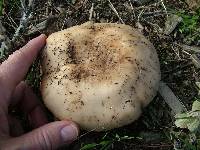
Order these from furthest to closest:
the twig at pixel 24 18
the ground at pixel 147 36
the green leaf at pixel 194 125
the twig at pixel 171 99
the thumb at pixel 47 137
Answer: the twig at pixel 24 18 → the twig at pixel 171 99 → the ground at pixel 147 36 → the green leaf at pixel 194 125 → the thumb at pixel 47 137

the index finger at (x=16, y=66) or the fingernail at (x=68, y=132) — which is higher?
the index finger at (x=16, y=66)

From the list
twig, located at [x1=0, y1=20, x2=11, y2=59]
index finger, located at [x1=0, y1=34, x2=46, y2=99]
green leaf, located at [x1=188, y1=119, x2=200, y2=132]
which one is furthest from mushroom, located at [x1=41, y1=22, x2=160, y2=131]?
twig, located at [x1=0, y1=20, x2=11, y2=59]

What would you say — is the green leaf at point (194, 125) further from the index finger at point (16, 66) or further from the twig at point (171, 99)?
the index finger at point (16, 66)

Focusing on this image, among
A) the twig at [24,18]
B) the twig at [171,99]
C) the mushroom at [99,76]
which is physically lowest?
the twig at [171,99]

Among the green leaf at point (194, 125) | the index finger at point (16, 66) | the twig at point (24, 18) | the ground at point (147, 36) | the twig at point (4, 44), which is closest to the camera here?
the green leaf at point (194, 125)

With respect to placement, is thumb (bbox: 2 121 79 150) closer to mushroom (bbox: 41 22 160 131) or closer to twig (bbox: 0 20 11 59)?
mushroom (bbox: 41 22 160 131)

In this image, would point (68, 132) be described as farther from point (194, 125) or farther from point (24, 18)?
point (24, 18)

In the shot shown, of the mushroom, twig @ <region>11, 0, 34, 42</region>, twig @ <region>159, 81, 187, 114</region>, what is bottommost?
twig @ <region>159, 81, 187, 114</region>

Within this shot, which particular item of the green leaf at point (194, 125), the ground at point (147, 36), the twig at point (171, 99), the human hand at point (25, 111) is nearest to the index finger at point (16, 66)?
the human hand at point (25, 111)

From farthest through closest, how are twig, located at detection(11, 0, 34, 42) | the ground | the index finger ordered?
twig, located at detection(11, 0, 34, 42) → the ground → the index finger
